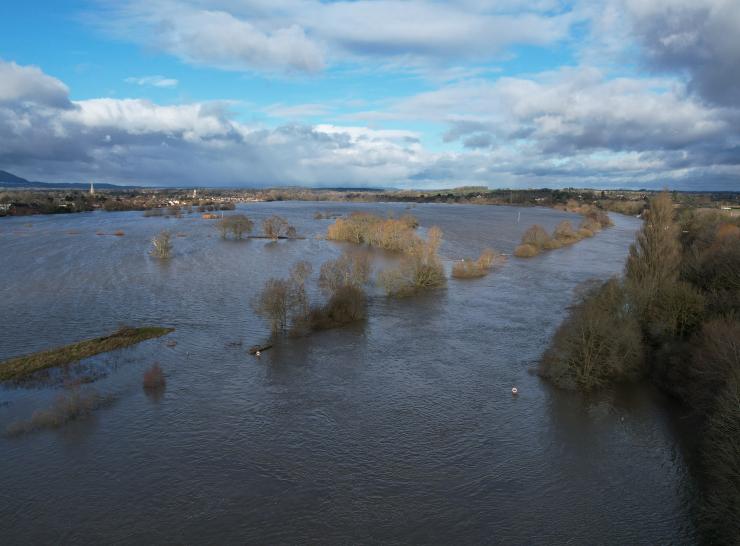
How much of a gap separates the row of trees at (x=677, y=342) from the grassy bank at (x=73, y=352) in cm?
2136

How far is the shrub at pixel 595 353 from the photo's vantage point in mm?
24016

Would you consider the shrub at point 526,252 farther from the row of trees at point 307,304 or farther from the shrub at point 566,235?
the row of trees at point 307,304

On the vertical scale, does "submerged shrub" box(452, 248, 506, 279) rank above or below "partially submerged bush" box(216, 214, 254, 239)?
below

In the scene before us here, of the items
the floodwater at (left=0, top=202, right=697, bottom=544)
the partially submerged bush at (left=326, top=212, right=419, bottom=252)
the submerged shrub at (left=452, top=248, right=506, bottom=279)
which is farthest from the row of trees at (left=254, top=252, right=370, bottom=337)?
the partially submerged bush at (left=326, top=212, right=419, bottom=252)

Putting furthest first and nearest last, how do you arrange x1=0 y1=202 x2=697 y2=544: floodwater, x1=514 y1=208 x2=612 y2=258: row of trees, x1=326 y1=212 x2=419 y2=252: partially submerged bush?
x1=514 y1=208 x2=612 y2=258: row of trees
x1=326 y1=212 x2=419 y2=252: partially submerged bush
x1=0 y1=202 x2=697 y2=544: floodwater

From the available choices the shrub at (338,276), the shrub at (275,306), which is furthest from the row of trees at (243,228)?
the shrub at (275,306)

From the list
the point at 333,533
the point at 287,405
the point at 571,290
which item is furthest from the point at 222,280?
the point at 333,533

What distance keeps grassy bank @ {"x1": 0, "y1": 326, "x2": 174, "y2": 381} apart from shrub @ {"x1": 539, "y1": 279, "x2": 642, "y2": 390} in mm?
21246

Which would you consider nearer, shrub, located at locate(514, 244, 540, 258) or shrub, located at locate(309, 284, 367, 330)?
shrub, located at locate(309, 284, 367, 330)

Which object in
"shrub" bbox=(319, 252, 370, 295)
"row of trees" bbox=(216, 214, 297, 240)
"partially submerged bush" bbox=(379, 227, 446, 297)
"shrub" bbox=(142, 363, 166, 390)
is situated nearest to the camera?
"shrub" bbox=(142, 363, 166, 390)

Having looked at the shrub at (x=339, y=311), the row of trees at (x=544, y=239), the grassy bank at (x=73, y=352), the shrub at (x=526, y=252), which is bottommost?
the grassy bank at (x=73, y=352)

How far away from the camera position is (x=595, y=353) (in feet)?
79.3

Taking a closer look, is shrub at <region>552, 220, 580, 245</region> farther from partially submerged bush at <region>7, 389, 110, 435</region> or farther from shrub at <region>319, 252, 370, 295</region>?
partially submerged bush at <region>7, 389, 110, 435</region>

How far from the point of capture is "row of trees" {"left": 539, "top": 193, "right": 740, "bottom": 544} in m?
15.8
